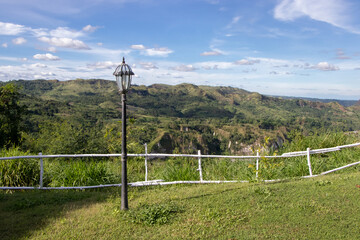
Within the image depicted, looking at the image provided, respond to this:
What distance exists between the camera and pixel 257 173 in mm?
6926

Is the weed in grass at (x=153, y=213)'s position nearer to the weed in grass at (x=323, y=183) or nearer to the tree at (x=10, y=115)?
the weed in grass at (x=323, y=183)

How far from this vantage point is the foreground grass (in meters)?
4.12

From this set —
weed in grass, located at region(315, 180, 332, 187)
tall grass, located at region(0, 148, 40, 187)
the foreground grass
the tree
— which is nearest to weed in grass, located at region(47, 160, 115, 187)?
tall grass, located at region(0, 148, 40, 187)

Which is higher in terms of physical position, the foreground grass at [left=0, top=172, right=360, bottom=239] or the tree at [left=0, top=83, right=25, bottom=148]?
the tree at [left=0, top=83, right=25, bottom=148]

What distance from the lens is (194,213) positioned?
4.85 metres

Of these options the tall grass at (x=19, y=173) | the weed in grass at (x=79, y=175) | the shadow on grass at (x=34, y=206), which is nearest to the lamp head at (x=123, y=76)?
the shadow on grass at (x=34, y=206)

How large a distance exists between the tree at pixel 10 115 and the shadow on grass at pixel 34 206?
814cm

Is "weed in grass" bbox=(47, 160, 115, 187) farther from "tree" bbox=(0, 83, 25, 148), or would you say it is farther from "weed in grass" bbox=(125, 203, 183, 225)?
"tree" bbox=(0, 83, 25, 148)

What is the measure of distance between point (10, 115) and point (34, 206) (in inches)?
387

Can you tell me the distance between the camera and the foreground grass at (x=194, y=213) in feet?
13.5

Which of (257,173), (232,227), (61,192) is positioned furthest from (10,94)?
(232,227)

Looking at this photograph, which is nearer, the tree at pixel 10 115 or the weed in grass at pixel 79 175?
the weed in grass at pixel 79 175

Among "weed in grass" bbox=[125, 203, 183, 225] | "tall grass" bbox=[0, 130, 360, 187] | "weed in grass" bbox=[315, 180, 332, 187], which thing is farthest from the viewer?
"tall grass" bbox=[0, 130, 360, 187]

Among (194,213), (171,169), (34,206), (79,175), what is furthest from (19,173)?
(194,213)
